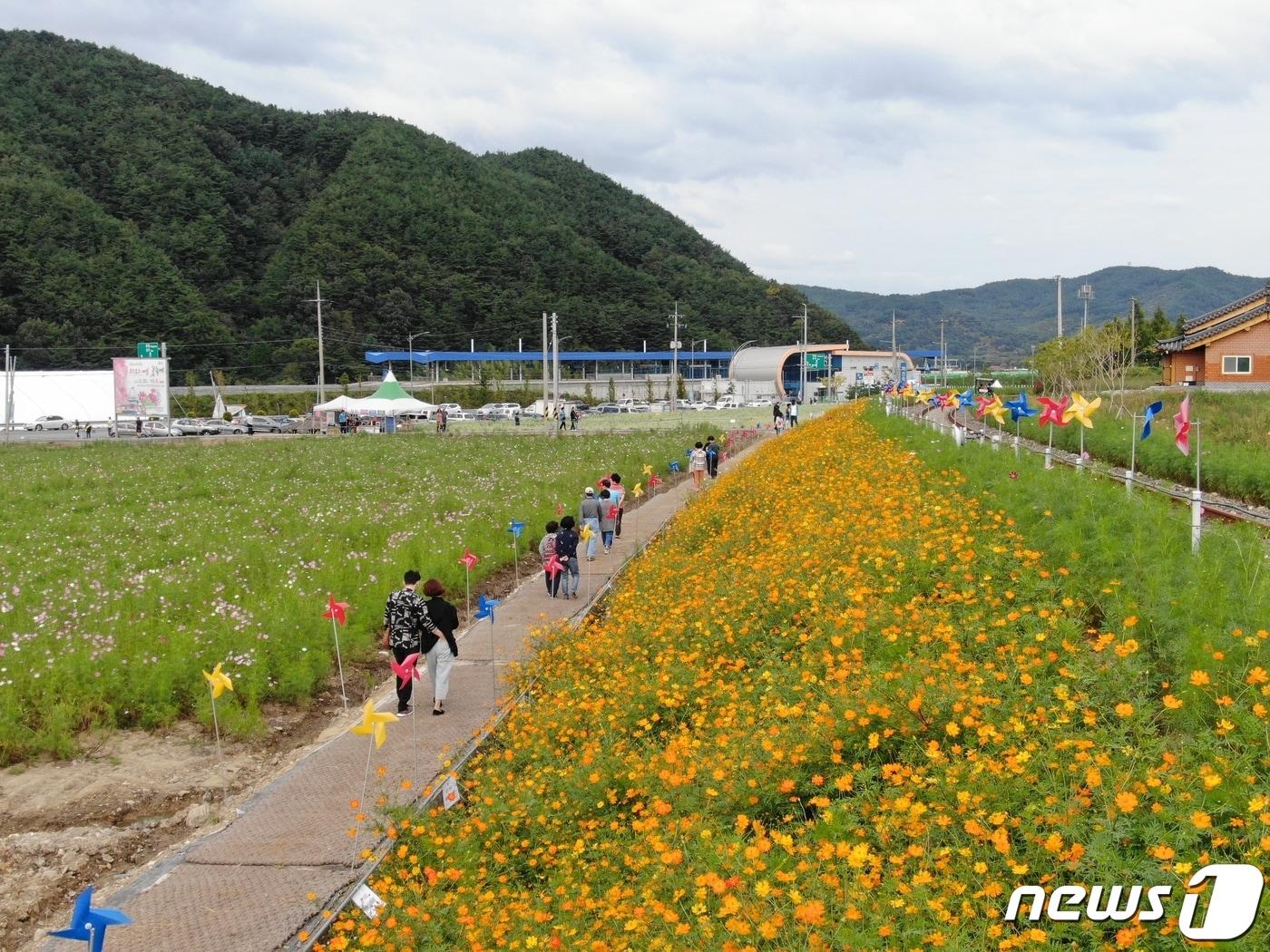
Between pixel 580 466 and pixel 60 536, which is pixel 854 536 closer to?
pixel 60 536

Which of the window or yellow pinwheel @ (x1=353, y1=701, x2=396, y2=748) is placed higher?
the window

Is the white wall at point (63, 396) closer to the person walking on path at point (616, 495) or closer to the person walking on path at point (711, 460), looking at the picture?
the person walking on path at point (711, 460)

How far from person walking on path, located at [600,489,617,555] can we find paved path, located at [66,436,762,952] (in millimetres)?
5951

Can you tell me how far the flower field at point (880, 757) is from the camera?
4.45 meters

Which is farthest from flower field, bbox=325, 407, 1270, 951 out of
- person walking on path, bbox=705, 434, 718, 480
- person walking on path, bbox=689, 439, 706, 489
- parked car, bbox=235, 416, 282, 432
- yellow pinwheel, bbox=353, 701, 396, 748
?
parked car, bbox=235, 416, 282, 432

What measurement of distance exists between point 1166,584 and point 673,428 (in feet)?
125

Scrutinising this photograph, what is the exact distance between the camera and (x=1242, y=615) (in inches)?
243

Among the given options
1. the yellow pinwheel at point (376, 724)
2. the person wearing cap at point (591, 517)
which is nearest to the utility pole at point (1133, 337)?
the person wearing cap at point (591, 517)

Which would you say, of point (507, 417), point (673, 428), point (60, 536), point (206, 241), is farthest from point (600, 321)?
point (60, 536)

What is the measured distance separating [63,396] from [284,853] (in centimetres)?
6223

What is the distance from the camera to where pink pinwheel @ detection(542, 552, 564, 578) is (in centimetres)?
1308

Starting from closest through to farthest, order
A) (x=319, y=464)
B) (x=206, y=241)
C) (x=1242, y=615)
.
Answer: (x=1242, y=615) < (x=319, y=464) < (x=206, y=241)

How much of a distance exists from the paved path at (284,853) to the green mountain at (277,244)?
285ft

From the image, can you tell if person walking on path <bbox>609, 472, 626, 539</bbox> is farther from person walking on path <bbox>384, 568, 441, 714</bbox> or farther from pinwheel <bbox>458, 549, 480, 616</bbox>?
person walking on path <bbox>384, 568, 441, 714</bbox>
